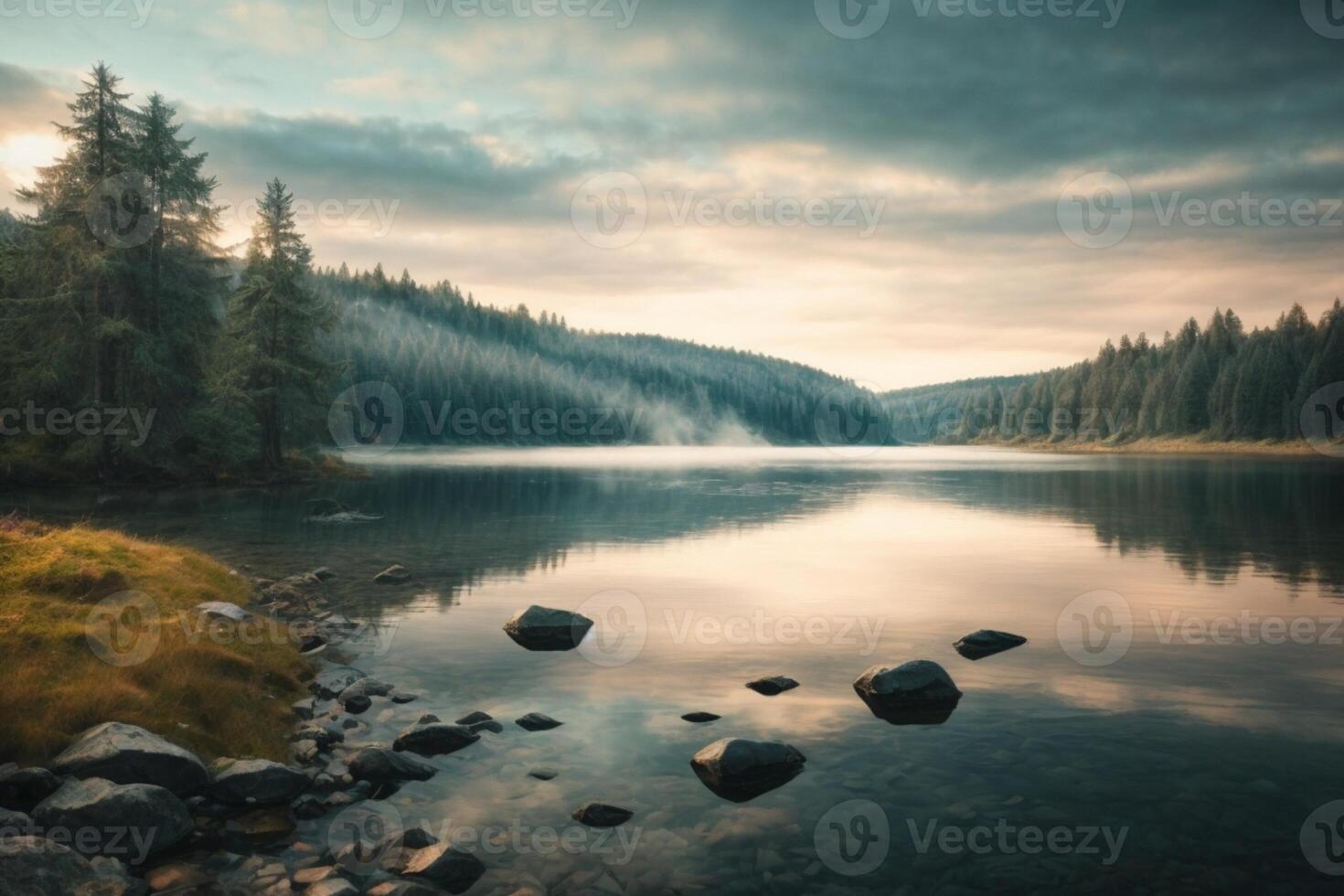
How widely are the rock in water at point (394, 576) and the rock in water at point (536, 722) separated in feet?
44.1

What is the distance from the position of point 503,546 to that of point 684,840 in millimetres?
25008

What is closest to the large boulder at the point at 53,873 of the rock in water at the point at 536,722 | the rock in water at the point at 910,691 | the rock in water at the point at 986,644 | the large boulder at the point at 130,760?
the large boulder at the point at 130,760

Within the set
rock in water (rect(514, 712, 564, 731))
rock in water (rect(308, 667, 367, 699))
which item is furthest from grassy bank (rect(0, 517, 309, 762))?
rock in water (rect(514, 712, 564, 731))

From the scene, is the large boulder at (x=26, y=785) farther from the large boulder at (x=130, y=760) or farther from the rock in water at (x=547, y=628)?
the rock in water at (x=547, y=628)

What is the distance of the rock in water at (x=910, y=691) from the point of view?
46.1 feet

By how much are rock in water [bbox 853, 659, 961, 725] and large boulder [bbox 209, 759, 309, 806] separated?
9215 millimetres

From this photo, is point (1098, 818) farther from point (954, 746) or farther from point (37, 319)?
point (37, 319)

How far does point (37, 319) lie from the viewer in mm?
47906

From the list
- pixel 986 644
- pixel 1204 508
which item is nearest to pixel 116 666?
pixel 986 644

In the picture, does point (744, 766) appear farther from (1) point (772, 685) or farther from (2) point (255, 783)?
(2) point (255, 783)

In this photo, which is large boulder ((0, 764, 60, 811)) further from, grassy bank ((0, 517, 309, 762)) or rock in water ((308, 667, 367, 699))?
rock in water ((308, 667, 367, 699))

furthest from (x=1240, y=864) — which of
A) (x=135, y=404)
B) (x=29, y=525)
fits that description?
(x=135, y=404)

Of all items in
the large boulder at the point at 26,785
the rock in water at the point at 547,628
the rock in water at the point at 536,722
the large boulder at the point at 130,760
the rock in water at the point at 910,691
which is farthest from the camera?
the rock in water at the point at 547,628

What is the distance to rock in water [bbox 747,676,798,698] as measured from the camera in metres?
15.2
